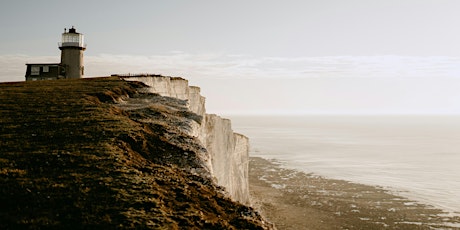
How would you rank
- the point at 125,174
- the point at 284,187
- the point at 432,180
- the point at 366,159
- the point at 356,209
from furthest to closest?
the point at 366,159 < the point at 432,180 < the point at 284,187 < the point at 356,209 < the point at 125,174

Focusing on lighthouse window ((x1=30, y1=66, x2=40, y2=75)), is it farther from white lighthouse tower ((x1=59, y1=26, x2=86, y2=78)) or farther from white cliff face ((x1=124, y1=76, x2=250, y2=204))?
white cliff face ((x1=124, y1=76, x2=250, y2=204))

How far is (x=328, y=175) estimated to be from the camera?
61500 mm

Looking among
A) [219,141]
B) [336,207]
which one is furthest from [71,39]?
[336,207]

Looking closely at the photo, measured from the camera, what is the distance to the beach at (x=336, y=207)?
3633 cm

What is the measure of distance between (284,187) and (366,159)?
127 ft

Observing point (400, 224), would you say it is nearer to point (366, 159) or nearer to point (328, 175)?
point (328, 175)

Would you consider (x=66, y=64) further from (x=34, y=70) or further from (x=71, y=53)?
(x=34, y=70)

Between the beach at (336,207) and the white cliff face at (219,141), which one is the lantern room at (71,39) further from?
the beach at (336,207)

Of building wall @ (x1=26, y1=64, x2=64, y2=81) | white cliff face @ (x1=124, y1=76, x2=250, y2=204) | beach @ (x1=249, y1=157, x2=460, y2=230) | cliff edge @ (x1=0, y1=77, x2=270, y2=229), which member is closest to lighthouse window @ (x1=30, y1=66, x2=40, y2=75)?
building wall @ (x1=26, y1=64, x2=64, y2=81)

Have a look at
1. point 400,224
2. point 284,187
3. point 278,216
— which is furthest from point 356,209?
point 284,187

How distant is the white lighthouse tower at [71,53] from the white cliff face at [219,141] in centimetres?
1532

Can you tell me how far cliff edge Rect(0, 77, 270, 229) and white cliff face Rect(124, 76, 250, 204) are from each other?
49.1 feet

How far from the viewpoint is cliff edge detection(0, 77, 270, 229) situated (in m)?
8.60

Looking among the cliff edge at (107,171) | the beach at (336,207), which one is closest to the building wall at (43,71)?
the cliff edge at (107,171)
